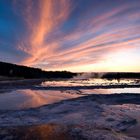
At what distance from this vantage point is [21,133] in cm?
760

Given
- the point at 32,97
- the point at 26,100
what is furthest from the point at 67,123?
the point at 32,97

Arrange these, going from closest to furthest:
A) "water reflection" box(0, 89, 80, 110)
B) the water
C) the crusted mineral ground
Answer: the crusted mineral ground < "water reflection" box(0, 89, 80, 110) < the water

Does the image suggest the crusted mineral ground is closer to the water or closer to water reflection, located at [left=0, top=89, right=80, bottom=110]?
water reflection, located at [left=0, top=89, right=80, bottom=110]

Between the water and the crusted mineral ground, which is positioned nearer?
the crusted mineral ground

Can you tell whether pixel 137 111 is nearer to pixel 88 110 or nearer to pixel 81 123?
pixel 88 110

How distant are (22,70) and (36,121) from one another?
7859 cm

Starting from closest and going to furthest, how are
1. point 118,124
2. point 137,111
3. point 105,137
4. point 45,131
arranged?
1. point 105,137
2. point 45,131
3. point 118,124
4. point 137,111

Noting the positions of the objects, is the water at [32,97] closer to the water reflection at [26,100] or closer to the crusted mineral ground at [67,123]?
the water reflection at [26,100]

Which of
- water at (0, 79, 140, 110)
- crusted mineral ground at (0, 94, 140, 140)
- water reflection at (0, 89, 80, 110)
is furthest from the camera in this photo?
water at (0, 79, 140, 110)

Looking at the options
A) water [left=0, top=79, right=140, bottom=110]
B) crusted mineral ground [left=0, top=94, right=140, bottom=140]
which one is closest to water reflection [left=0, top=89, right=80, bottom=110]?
water [left=0, top=79, right=140, bottom=110]

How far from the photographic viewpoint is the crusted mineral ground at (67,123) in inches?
292

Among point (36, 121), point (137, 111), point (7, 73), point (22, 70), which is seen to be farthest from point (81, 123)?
point (22, 70)

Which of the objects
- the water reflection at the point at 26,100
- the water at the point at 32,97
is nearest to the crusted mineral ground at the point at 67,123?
the water reflection at the point at 26,100

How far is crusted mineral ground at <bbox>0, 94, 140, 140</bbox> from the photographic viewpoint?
7406 millimetres
